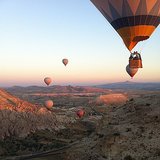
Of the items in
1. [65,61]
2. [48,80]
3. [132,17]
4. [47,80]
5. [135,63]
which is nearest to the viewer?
[132,17]

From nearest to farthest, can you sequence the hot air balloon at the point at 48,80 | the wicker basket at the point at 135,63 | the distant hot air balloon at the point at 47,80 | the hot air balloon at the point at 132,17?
the hot air balloon at the point at 132,17 < the wicker basket at the point at 135,63 < the hot air balloon at the point at 48,80 < the distant hot air balloon at the point at 47,80

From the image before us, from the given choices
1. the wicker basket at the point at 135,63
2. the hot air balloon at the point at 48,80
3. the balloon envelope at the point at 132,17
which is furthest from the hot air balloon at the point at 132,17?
the hot air balloon at the point at 48,80

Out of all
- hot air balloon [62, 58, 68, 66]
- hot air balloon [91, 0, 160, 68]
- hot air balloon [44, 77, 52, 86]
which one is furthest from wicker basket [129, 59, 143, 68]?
hot air balloon [44, 77, 52, 86]

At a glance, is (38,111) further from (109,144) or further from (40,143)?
(109,144)

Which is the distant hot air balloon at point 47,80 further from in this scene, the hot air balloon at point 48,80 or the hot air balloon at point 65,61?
the hot air balloon at point 65,61

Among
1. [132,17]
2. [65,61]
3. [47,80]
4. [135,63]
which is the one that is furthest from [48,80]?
[132,17]

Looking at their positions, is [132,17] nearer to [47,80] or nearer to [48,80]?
[47,80]

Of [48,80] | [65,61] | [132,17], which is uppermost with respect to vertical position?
[132,17]

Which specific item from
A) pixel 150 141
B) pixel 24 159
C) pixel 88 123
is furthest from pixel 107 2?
pixel 88 123
